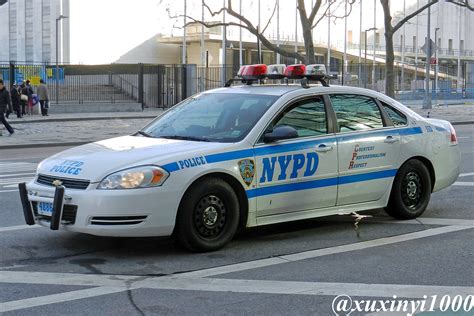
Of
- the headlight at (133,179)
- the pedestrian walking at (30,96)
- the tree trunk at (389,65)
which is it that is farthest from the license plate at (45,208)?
the pedestrian walking at (30,96)

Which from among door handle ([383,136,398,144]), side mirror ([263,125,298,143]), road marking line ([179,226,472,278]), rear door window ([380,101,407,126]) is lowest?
road marking line ([179,226,472,278])

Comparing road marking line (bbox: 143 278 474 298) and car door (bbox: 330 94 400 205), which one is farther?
car door (bbox: 330 94 400 205)

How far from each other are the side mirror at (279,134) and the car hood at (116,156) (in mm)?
432

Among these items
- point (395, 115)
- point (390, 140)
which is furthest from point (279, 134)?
point (395, 115)

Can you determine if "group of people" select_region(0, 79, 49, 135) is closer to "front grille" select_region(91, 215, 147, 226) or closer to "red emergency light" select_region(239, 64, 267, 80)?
"red emergency light" select_region(239, 64, 267, 80)

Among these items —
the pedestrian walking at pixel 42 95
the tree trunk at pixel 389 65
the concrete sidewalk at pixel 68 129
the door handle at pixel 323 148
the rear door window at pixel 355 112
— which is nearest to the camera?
the door handle at pixel 323 148

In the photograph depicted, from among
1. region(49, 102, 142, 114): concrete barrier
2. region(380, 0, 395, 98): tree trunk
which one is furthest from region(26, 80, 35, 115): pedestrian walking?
region(380, 0, 395, 98): tree trunk

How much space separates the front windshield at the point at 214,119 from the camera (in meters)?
6.87

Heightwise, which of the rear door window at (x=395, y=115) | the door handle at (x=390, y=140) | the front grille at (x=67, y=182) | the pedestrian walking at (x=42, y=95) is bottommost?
the front grille at (x=67, y=182)

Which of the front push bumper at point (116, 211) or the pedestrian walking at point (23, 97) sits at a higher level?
the pedestrian walking at point (23, 97)

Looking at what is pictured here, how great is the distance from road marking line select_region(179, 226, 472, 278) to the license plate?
1412mm

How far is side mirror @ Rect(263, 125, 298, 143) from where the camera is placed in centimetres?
671

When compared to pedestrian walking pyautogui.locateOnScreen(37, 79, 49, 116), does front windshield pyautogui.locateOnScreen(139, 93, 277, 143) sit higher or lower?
lower

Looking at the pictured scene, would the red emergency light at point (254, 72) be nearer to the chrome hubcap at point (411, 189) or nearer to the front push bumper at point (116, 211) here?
the chrome hubcap at point (411, 189)
